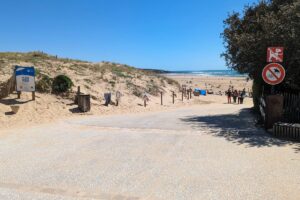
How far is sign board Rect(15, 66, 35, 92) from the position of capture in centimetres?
1689

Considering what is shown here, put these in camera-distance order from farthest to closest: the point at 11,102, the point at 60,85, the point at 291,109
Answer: the point at 60,85 < the point at 11,102 < the point at 291,109

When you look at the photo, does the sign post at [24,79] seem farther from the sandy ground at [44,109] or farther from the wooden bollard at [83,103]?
the wooden bollard at [83,103]

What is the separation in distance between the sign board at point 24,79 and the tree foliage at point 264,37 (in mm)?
10724

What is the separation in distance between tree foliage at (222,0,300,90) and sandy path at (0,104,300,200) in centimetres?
348

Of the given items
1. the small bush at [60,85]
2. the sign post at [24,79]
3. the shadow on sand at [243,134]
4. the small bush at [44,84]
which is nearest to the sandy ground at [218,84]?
the small bush at [60,85]

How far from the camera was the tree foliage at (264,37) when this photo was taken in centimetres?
1216

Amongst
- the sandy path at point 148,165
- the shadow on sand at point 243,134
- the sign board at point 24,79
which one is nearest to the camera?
the sandy path at point 148,165

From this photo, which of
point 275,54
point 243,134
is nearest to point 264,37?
point 275,54

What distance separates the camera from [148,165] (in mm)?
7164

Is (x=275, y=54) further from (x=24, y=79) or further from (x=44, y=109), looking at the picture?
(x=24, y=79)

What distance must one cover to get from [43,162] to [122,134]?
406 centimetres

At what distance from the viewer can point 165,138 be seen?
34.2ft

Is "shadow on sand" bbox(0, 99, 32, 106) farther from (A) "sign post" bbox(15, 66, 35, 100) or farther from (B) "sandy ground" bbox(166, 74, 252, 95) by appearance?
(B) "sandy ground" bbox(166, 74, 252, 95)

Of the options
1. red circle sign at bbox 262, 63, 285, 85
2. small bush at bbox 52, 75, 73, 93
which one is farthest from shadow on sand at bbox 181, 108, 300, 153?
small bush at bbox 52, 75, 73, 93
